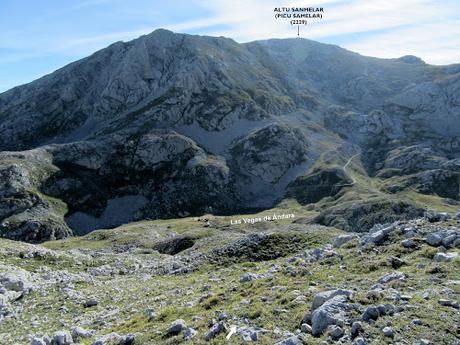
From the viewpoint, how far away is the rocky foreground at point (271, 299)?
1608 centimetres

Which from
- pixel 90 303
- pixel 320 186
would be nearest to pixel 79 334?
pixel 90 303

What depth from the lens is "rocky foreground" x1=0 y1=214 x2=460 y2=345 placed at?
16.1m

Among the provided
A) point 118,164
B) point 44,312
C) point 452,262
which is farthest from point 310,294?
point 118,164

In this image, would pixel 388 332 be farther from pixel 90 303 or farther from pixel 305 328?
pixel 90 303

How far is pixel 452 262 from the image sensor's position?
839 inches

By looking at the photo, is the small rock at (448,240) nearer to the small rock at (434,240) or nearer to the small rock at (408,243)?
Result: the small rock at (434,240)

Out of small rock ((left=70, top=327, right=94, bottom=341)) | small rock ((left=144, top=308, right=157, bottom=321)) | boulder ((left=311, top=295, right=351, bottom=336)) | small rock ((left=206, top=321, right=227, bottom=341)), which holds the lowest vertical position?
small rock ((left=70, top=327, right=94, bottom=341))

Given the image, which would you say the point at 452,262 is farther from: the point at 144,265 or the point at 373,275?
the point at 144,265

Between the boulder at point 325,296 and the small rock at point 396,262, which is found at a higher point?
the boulder at point 325,296

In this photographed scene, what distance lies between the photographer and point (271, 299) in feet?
67.3

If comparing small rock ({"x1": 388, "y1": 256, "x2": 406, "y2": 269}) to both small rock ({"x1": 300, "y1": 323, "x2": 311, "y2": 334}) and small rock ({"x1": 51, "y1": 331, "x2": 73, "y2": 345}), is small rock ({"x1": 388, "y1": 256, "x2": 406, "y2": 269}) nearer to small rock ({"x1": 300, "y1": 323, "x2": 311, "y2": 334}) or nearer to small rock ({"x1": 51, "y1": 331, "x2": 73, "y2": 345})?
small rock ({"x1": 300, "y1": 323, "x2": 311, "y2": 334})

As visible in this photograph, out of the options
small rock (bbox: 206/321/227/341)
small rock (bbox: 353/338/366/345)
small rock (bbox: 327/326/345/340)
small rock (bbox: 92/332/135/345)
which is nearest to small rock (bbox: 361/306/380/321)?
small rock (bbox: 327/326/345/340)

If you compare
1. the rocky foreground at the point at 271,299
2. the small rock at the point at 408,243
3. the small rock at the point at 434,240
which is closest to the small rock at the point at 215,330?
the rocky foreground at the point at 271,299

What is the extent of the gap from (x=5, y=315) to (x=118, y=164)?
173925mm
